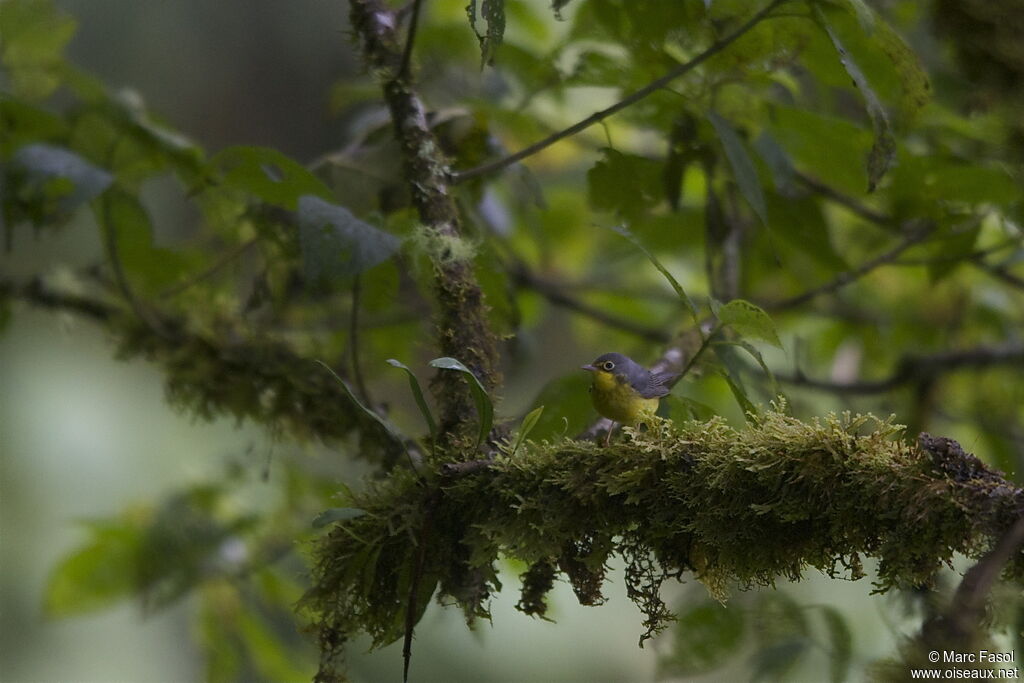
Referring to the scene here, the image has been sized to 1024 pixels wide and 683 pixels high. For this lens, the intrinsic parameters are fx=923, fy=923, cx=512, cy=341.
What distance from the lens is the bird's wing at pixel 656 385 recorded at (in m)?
1.34

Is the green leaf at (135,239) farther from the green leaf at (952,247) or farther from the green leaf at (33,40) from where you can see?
the green leaf at (952,247)

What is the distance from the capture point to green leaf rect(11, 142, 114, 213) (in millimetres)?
1533

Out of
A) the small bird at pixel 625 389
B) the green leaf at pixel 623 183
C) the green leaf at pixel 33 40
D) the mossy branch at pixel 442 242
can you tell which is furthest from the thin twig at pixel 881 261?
the green leaf at pixel 33 40

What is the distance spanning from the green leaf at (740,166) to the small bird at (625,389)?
0.27 meters

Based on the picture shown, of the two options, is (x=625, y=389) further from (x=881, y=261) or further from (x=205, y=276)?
(x=205, y=276)

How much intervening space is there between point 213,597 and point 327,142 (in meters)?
2.99

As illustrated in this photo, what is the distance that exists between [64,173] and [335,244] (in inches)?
29.7

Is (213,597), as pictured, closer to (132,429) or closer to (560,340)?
(132,429)

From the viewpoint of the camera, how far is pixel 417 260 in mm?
1227

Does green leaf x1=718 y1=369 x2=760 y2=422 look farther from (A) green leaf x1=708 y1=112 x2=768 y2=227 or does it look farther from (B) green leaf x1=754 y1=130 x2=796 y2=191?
(B) green leaf x1=754 y1=130 x2=796 y2=191

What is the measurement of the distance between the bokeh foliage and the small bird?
0.19ft

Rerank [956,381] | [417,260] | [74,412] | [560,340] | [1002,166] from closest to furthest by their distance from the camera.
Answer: [417,260], [1002,166], [956,381], [74,412], [560,340]

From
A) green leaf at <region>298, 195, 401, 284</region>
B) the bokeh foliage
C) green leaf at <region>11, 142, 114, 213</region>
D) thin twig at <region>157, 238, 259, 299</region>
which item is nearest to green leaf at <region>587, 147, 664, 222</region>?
the bokeh foliage

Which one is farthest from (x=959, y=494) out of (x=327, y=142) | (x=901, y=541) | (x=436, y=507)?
(x=327, y=142)
